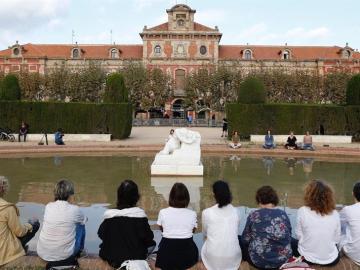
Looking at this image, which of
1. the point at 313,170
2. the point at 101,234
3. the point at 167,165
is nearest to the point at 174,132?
the point at 167,165

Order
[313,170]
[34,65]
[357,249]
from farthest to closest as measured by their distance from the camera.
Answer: [34,65]
[313,170]
[357,249]

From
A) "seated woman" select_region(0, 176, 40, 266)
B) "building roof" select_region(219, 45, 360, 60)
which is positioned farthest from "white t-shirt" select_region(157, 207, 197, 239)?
"building roof" select_region(219, 45, 360, 60)

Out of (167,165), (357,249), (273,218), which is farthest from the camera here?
(167,165)

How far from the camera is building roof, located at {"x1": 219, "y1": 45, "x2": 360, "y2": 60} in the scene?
211 ft

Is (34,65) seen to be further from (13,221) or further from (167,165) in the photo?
(13,221)

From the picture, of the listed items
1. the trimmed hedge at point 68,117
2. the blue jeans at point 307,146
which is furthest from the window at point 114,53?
the blue jeans at point 307,146

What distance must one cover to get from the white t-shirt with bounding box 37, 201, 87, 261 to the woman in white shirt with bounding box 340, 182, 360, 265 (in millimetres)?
3157

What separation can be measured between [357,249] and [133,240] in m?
2.61

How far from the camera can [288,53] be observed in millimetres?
64625

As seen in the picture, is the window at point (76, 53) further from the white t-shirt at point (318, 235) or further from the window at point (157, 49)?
the white t-shirt at point (318, 235)

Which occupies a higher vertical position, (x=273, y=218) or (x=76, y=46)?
(x=76, y=46)

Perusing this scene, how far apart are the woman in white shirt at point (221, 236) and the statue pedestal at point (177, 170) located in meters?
8.02

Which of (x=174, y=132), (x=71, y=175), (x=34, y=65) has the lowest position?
(x=71, y=175)

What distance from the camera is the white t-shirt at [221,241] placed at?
5016mm
